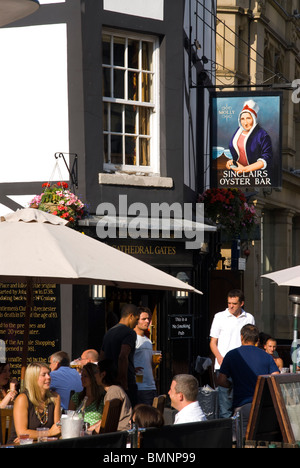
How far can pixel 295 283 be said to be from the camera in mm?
11102

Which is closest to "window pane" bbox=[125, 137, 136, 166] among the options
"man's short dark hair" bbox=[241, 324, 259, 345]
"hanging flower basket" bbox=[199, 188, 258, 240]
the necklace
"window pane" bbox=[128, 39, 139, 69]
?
"window pane" bbox=[128, 39, 139, 69]

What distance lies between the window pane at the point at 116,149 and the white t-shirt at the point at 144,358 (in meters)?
4.51

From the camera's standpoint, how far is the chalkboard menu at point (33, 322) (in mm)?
14023

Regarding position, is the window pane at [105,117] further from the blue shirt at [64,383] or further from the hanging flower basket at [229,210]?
the blue shirt at [64,383]

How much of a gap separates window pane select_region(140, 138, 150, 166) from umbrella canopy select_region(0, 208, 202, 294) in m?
6.85

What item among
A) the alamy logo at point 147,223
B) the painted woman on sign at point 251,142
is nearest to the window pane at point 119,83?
the alamy logo at point 147,223

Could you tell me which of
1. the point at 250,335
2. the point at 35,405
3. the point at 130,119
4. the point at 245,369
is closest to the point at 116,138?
the point at 130,119

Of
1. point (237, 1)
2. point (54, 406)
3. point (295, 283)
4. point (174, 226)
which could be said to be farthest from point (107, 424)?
point (237, 1)

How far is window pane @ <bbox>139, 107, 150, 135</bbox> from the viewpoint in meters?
15.2

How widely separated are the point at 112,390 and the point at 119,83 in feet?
25.8

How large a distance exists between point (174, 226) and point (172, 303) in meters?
1.36

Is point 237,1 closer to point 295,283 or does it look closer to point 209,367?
point 209,367

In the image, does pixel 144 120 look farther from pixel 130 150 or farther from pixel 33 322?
pixel 33 322

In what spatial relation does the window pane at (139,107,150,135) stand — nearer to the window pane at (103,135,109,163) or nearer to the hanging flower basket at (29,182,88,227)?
the window pane at (103,135,109,163)
